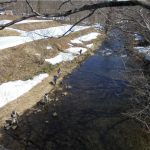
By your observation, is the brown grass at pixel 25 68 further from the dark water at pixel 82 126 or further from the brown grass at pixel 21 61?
the dark water at pixel 82 126

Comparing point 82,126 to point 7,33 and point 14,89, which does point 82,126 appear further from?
point 7,33

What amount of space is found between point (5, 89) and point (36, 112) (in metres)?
4.38

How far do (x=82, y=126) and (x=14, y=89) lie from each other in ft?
26.5

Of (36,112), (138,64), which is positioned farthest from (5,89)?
(138,64)

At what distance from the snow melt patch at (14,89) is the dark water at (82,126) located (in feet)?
8.59

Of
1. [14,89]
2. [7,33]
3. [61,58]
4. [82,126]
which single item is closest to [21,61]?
[14,89]

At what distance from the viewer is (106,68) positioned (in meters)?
19.0

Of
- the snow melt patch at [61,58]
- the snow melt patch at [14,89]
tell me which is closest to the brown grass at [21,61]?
the snow melt patch at [14,89]

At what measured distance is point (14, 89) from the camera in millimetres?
12148

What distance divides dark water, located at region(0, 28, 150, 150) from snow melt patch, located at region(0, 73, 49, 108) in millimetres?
2618

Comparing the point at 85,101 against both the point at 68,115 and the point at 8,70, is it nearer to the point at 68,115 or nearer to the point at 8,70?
the point at 68,115

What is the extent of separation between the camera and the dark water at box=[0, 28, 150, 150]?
7539mm

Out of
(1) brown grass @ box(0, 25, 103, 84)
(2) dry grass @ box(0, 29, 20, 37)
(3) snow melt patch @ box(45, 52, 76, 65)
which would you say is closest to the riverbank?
(1) brown grass @ box(0, 25, 103, 84)

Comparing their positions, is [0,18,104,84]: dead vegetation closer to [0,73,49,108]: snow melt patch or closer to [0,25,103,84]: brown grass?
[0,25,103,84]: brown grass
